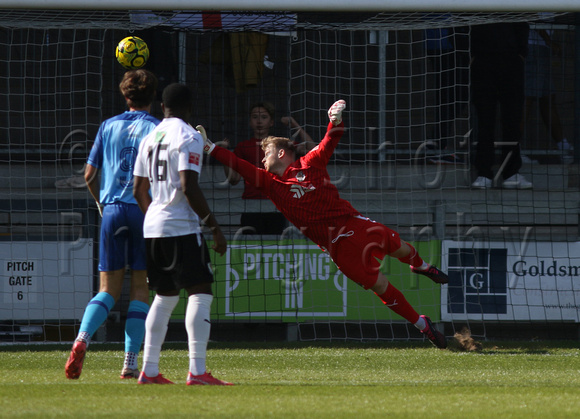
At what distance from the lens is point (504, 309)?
8578mm

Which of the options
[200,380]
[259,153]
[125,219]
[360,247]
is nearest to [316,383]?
[200,380]

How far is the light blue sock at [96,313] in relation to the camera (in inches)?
207

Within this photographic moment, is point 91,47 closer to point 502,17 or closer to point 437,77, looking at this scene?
point 437,77

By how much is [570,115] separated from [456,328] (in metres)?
3.90

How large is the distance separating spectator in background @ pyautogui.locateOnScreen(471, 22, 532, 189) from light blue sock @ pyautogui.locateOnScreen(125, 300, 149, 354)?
5.29m

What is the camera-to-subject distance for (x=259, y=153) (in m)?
9.07

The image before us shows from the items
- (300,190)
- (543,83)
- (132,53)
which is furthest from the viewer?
(543,83)

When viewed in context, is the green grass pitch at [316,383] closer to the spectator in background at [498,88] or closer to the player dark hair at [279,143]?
the player dark hair at [279,143]

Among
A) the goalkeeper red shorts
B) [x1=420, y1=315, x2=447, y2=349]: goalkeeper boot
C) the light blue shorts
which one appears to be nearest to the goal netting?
[x1=420, y1=315, x2=447, y2=349]: goalkeeper boot

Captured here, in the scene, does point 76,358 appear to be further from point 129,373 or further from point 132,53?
point 132,53

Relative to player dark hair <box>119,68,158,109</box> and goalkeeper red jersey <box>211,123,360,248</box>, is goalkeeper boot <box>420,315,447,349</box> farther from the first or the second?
player dark hair <box>119,68,158,109</box>

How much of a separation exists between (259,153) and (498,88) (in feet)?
9.74

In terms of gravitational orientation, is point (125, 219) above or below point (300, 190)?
below

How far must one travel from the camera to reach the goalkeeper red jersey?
6672mm
